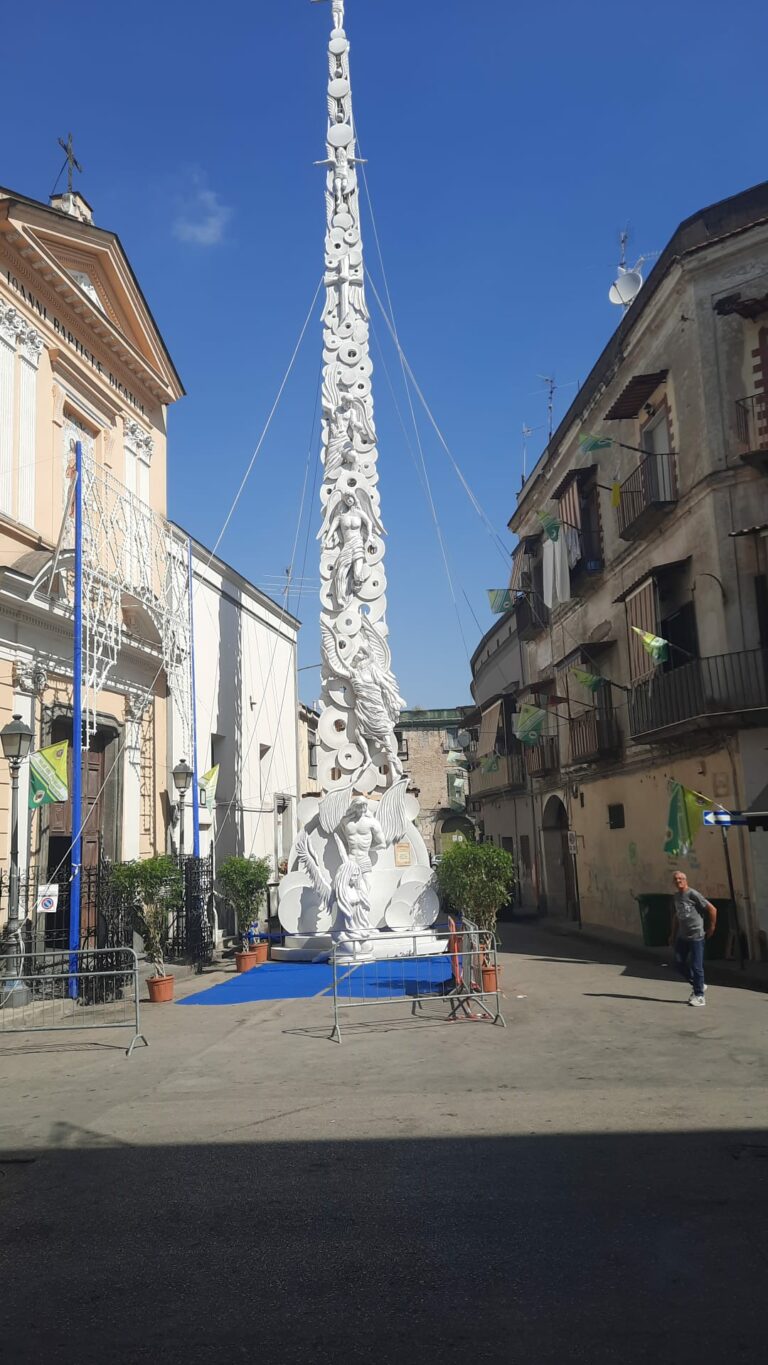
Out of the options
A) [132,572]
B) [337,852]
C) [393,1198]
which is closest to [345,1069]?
[393,1198]

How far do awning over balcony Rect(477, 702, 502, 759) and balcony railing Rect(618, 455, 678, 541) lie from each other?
13.2 meters

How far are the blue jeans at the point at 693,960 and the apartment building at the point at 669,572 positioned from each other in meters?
3.61

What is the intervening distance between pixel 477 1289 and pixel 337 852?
1300cm

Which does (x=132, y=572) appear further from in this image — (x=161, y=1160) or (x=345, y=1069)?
(x=161, y=1160)

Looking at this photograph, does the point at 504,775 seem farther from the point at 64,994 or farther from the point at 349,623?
the point at 64,994

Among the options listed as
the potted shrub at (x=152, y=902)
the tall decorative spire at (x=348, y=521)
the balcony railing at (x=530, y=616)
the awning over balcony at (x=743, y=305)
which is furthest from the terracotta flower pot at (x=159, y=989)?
the balcony railing at (x=530, y=616)

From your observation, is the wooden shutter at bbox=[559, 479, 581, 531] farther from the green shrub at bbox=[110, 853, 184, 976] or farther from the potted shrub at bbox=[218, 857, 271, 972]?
the green shrub at bbox=[110, 853, 184, 976]

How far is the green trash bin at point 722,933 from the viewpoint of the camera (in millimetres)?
15023

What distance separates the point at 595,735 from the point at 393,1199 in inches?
678

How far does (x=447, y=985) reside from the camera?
488 inches

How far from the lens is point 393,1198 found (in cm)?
523

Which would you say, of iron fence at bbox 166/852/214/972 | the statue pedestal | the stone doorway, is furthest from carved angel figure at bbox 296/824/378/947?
the stone doorway

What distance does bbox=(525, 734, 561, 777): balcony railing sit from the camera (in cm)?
2644

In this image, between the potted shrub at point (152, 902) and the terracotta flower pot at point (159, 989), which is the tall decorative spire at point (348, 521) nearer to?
→ the potted shrub at point (152, 902)
